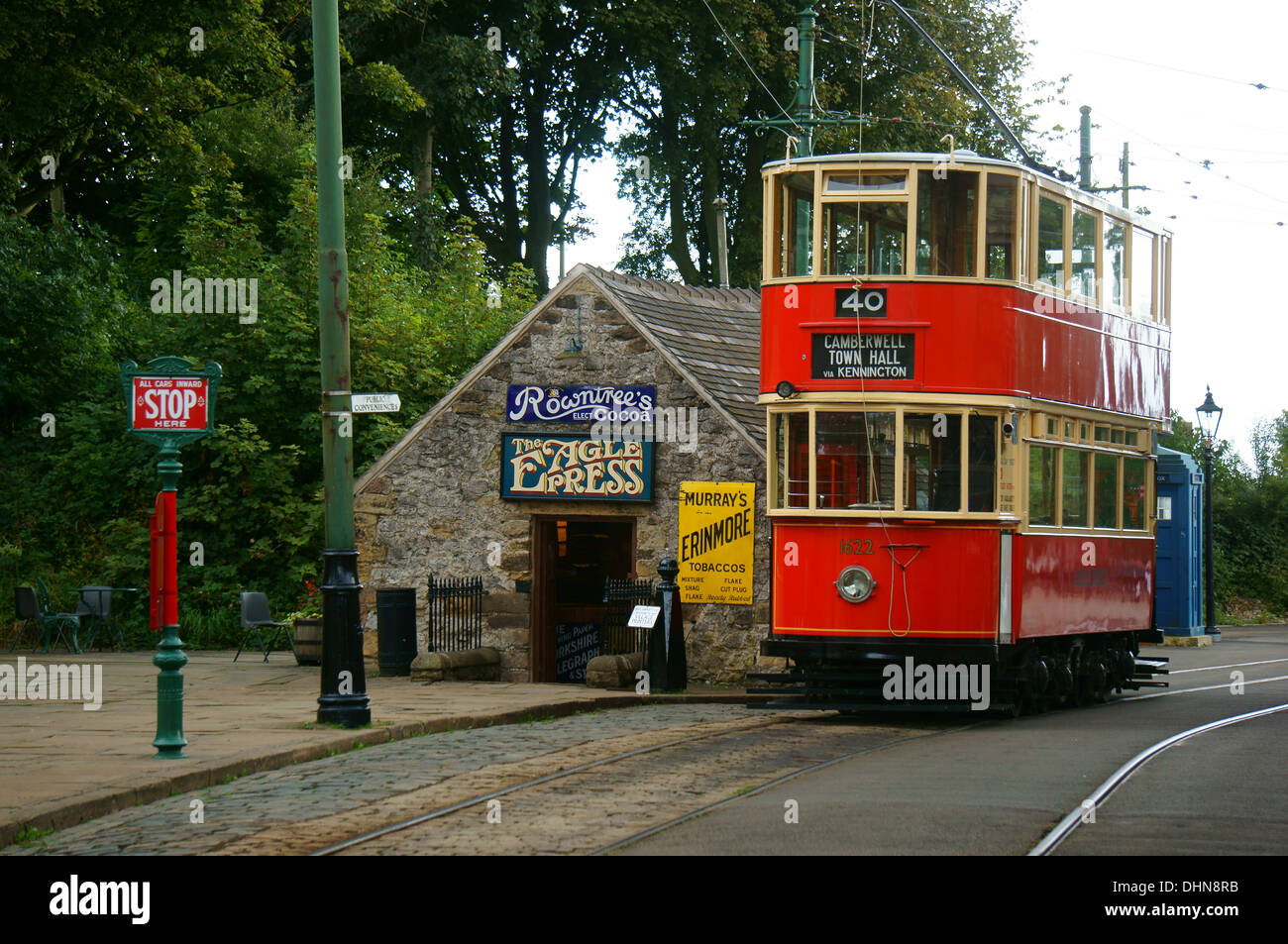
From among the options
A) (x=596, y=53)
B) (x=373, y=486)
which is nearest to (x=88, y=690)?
(x=373, y=486)

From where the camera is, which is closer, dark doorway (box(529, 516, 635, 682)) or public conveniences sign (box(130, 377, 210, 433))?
public conveniences sign (box(130, 377, 210, 433))

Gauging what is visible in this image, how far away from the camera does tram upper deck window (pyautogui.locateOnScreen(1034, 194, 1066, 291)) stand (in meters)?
17.8

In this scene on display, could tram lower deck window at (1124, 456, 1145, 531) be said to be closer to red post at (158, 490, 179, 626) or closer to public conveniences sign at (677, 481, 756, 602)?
public conveniences sign at (677, 481, 756, 602)

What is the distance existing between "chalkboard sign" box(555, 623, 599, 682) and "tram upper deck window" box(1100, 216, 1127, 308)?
25.4 ft

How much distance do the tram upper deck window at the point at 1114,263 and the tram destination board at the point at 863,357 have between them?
12.0ft

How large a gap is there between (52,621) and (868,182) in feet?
45.7

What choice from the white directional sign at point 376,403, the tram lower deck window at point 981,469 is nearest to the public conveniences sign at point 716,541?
the tram lower deck window at point 981,469

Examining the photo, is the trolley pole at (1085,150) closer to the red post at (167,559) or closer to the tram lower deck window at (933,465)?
the tram lower deck window at (933,465)

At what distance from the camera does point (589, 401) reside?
2197cm

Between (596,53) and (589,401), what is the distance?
23.2 metres

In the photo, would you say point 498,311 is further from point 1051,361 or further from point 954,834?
point 954,834

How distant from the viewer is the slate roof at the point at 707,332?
Answer: 2173 centimetres

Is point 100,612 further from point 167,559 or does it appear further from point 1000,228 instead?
point 1000,228

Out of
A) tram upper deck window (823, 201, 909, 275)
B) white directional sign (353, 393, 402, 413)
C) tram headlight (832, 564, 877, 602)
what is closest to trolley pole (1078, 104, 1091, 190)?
tram upper deck window (823, 201, 909, 275)
